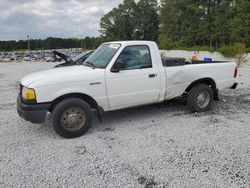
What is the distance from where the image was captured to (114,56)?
187 inches

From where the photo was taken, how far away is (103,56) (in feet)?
16.6

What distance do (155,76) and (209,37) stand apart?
33.4 metres

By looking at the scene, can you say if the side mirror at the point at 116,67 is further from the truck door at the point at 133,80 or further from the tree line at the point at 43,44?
the tree line at the point at 43,44

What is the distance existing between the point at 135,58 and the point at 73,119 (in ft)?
5.89

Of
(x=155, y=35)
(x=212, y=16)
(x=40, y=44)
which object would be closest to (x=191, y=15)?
(x=212, y=16)

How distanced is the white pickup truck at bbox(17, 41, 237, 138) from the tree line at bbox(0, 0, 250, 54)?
20.7 meters

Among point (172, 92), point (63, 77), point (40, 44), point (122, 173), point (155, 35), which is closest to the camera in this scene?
point (122, 173)

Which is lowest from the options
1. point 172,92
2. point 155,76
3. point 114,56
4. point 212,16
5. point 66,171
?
point 66,171

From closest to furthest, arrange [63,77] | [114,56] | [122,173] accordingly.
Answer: [122,173], [63,77], [114,56]

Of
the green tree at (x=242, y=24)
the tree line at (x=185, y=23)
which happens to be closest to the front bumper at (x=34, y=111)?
the tree line at (x=185, y=23)

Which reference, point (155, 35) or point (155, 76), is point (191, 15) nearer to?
point (155, 35)

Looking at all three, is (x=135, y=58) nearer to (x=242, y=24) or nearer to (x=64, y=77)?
(x=64, y=77)

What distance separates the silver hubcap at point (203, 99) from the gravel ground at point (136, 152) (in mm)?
233

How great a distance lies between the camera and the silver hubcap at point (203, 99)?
5.78 meters
